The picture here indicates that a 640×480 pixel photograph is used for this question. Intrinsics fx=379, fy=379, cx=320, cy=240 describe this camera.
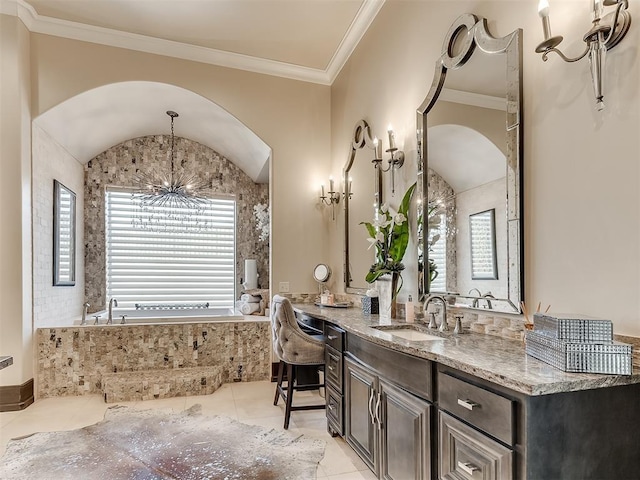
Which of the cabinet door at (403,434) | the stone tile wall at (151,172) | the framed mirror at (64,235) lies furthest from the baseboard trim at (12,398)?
the cabinet door at (403,434)

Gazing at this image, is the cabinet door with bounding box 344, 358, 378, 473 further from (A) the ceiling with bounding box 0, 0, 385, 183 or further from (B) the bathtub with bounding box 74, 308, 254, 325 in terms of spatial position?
(A) the ceiling with bounding box 0, 0, 385, 183

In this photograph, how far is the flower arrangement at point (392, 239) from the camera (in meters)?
2.77

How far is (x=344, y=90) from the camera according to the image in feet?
13.5

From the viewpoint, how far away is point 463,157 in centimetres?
227

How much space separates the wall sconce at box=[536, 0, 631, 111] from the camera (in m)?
1.38

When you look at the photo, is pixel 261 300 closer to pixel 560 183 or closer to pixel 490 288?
pixel 490 288

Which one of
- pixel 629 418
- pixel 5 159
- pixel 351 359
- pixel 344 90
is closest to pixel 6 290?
pixel 5 159

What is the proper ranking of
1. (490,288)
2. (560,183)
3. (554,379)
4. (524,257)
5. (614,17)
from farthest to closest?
(490,288) < (524,257) < (560,183) < (614,17) < (554,379)

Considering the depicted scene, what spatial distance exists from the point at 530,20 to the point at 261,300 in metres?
3.73

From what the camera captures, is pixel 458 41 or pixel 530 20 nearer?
pixel 530 20

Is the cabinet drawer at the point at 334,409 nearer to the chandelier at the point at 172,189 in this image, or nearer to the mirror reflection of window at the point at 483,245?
the mirror reflection of window at the point at 483,245

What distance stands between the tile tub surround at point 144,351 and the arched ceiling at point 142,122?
2.05m

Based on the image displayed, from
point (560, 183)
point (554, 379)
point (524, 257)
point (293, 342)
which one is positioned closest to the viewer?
point (554, 379)

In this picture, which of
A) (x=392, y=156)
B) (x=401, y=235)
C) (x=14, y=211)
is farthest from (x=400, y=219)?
(x=14, y=211)
